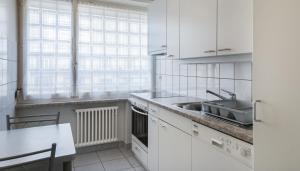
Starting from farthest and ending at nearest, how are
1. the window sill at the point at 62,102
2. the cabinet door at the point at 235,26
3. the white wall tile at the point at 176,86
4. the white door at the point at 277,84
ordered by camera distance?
the white wall tile at the point at 176,86 → the window sill at the point at 62,102 → the cabinet door at the point at 235,26 → the white door at the point at 277,84

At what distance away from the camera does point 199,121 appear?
1.50 meters

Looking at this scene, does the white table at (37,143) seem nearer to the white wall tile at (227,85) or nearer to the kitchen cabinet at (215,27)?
the kitchen cabinet at (215,27)

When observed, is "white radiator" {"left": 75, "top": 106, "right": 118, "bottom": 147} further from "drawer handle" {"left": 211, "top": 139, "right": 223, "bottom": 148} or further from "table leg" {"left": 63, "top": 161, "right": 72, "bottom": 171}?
"drawer handle" {"left": 211, "top": 139, "right": 223, "bottom": 148}

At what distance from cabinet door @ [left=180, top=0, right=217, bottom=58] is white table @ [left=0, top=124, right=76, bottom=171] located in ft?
4.32

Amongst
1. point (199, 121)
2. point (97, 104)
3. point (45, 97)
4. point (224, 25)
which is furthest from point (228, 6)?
point (45, 97)

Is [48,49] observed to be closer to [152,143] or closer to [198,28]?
[152,143]

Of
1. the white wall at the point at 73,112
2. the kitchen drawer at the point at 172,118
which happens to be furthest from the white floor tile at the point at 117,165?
the kitchen drawer at the point at 172,118

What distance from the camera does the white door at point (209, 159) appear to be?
3.99 ft

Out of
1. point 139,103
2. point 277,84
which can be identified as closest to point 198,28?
point 277,84

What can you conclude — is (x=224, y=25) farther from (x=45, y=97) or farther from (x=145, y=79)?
(x=45, y=97)

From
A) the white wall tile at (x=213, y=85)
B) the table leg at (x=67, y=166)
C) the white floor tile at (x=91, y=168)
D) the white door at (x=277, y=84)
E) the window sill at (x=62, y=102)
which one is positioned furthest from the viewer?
the window sill at (x=62, y=102)

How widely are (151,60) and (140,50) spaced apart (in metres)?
0.25

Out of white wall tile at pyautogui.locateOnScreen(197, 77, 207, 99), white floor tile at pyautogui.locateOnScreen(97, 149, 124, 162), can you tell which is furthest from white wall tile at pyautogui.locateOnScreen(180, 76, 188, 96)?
white floor tile at pyautogui.locateOnScreen(97, 149, 124, 162)

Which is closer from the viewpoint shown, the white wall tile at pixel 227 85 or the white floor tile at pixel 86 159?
the white wall tile at pixel 227 85
